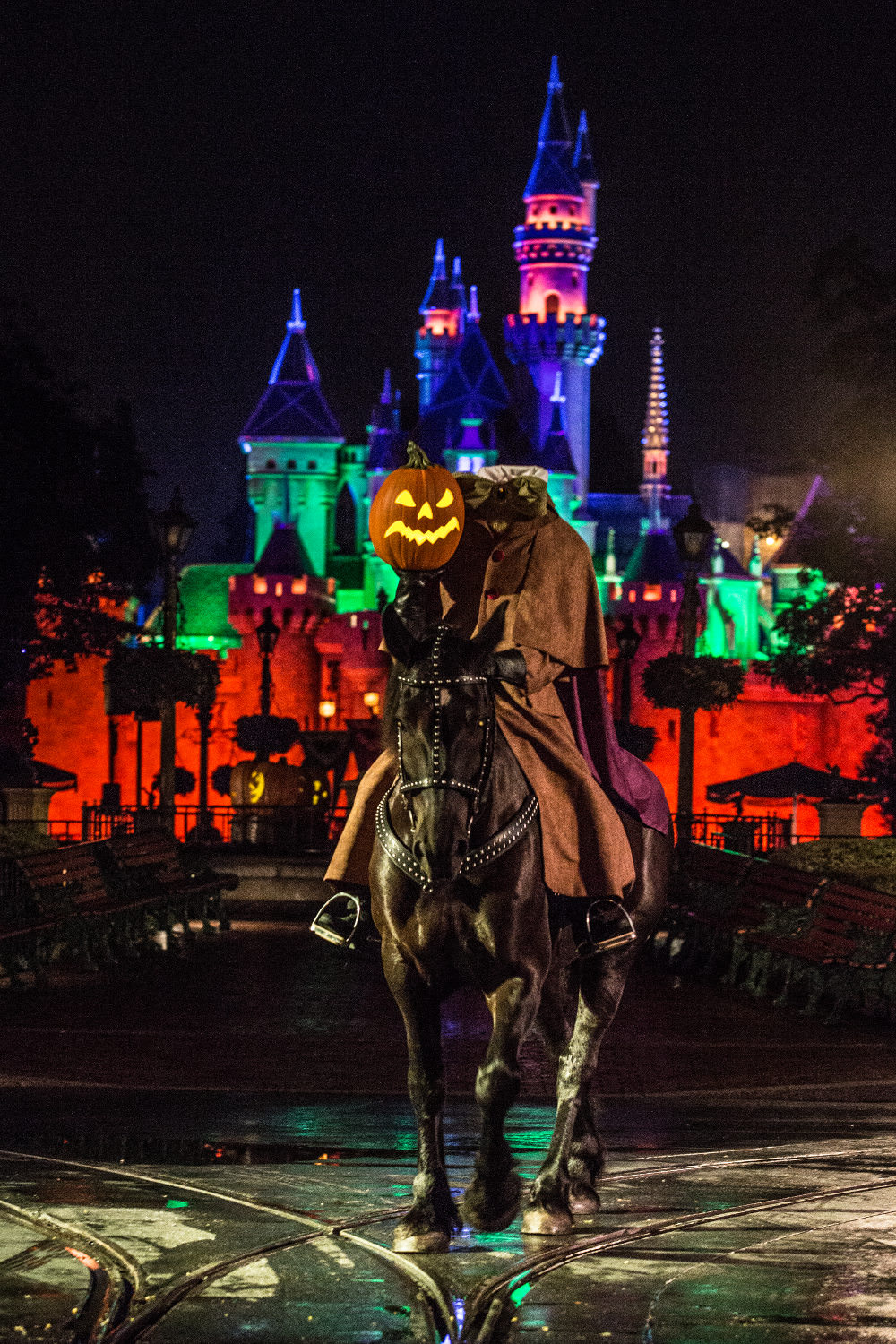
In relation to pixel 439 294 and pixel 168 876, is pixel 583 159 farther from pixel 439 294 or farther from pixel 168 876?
pixel 168 876

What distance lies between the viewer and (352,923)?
Result: 6.99 meters

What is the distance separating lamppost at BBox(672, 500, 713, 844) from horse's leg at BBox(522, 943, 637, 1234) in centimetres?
1309

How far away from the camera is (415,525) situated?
22.6ft

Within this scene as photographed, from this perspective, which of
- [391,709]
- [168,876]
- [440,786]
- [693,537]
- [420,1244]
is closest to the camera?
[440,786]

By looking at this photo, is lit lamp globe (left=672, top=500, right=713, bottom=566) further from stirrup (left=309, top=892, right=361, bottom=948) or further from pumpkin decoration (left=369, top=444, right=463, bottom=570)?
stirrup (left=309, top=892, right=361, bottom=948)

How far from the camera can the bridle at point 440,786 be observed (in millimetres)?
6023

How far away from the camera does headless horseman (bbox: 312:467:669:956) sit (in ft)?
22.1

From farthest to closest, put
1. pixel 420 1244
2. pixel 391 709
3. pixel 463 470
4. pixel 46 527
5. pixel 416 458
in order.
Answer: pixel 463 470 → pixel 46 527 → pixel 416 458 → pixel 391 709 → pixel 420 1244

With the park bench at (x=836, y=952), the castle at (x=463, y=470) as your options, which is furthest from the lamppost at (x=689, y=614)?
the castle at (x=463, y=470)

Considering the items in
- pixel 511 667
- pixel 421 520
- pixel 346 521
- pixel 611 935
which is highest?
pixel 346 521

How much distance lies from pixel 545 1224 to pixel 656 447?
90.2 meters

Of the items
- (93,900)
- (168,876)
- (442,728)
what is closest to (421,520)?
(442,728)

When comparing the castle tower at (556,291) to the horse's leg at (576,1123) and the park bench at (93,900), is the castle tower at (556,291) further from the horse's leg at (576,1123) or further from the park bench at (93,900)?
the horse's leg at (576,1123)

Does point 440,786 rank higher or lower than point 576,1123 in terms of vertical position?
higher
